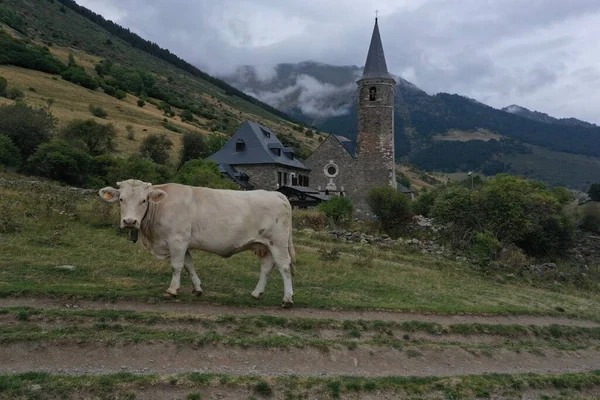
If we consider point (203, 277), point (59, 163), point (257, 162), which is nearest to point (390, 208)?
point (257, 162)

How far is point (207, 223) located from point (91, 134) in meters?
45.8

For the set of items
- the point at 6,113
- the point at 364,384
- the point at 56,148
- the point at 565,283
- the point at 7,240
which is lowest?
the point at 565,283

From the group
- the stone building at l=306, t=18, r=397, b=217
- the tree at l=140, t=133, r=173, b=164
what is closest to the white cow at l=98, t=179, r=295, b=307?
the stone building at l=306, t=18, r=397, b=217

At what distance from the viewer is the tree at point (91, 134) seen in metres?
49.7

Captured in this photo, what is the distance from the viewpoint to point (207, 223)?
10.7 metres

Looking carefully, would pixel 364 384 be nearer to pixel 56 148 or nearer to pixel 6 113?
pixel 56 148

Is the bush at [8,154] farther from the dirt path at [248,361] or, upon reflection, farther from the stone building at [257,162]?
the dirt path at [248,361]

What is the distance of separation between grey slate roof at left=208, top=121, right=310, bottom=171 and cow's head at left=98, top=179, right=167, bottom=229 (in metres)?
44.2

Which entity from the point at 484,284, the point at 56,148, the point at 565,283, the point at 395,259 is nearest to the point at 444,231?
the point at 565,283

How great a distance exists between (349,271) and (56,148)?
2846 centimetres

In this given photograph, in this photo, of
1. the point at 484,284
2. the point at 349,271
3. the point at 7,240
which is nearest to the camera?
the point at 7,240

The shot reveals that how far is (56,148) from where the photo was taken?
36.3m

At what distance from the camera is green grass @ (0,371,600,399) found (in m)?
6.23

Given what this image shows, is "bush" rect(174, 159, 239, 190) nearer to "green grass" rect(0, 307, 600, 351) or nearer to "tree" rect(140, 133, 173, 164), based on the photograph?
"tree" rect(140, 133, 173, 164)
